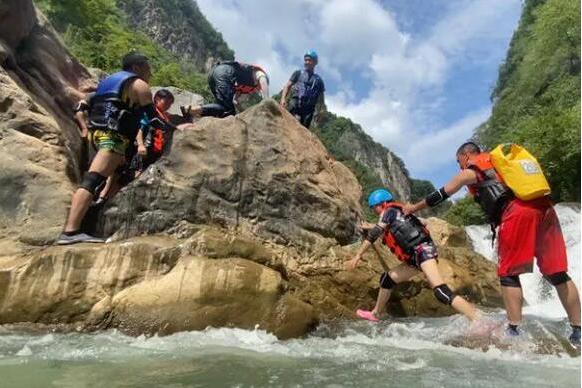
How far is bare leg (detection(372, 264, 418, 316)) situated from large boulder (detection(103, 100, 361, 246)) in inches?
45.5

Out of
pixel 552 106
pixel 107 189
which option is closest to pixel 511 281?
pixel 107 189

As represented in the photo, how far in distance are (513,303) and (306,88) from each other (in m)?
6.42

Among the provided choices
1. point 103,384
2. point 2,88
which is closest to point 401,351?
point 103,384

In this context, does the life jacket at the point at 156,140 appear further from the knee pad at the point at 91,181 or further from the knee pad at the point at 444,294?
the knee pad at the point at 444,294

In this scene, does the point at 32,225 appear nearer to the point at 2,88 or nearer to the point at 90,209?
the point at 90,209

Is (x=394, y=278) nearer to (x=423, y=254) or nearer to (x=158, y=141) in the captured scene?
(x=423, y=254)

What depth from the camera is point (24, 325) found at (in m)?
5.69

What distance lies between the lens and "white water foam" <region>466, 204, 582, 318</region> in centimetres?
1073

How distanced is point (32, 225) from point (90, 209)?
806 mm

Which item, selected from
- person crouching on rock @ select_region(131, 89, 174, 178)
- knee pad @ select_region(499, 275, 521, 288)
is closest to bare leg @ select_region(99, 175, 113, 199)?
person crouching on rock @ select_region(131, 89, 174, 178)

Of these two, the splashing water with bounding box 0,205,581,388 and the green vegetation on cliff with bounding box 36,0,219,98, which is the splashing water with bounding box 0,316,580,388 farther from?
the green vegetation on cliff with bounding box 36,0,219,98

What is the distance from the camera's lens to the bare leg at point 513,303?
572 cm

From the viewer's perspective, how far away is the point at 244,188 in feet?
25.2

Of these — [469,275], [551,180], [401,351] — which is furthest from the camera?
[551,180]
